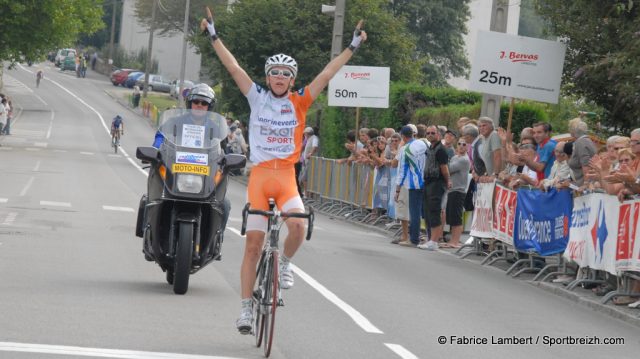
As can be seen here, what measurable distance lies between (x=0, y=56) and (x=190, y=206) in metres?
47.6

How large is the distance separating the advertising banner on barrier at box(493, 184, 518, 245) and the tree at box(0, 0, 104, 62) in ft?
132

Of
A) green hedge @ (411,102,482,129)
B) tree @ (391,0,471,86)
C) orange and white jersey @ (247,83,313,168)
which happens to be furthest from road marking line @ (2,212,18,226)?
tree @ (391,0,471,86)

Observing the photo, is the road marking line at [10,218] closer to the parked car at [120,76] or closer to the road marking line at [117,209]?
the road marking line at [117,209]

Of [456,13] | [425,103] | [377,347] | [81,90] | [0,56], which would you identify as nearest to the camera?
[377,347]

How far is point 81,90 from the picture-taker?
103 m

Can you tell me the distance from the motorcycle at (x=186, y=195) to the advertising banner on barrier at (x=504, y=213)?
651 centimetres

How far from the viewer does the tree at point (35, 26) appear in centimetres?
5616

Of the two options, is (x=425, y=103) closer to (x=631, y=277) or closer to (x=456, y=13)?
(x=631, y=277)

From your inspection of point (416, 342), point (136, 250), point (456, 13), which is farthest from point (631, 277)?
point (456, 13)

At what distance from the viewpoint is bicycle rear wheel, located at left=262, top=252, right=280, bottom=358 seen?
8.59m

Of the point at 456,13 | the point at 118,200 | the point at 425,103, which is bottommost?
the point at 118,200

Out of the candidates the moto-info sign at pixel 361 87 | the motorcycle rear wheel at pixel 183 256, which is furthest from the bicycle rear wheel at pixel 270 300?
the moto-info sign at pixel 361 87

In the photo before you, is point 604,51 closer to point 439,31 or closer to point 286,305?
point 286,305

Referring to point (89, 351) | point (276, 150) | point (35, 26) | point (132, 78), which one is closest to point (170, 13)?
point (132, 78)
